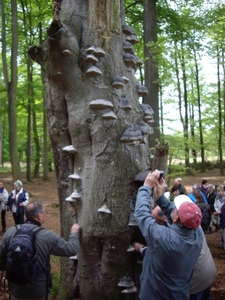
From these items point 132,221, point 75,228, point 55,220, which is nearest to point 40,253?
point 75,228

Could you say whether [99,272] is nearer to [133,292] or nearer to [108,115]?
[133,292]

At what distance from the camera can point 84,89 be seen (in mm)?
4176

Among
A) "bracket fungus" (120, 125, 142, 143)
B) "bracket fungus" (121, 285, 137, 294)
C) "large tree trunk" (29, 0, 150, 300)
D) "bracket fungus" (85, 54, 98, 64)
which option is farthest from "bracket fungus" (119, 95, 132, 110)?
"bracket fungus" (121, 285, 137, 294)

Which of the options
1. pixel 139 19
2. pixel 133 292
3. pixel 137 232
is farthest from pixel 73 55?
pixel 139 19

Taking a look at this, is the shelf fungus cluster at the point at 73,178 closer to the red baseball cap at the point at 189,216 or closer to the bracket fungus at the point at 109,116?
the bracket fungus at the point at 109,116

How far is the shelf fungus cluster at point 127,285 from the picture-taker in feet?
12.7

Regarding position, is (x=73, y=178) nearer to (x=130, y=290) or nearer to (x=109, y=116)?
(x=109, y=116)

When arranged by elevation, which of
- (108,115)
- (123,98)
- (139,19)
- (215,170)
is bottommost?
(215,170)

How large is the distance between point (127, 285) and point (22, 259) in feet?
5.11

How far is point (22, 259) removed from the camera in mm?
2912

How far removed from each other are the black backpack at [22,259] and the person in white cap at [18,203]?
7.01m

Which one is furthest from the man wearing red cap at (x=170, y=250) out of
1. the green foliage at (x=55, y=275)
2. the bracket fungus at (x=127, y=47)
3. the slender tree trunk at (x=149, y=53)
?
the slender tree trunk at (x=149, y=53)

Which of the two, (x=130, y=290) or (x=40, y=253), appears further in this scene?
(x=130, y=290)

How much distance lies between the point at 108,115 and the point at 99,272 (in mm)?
2012
